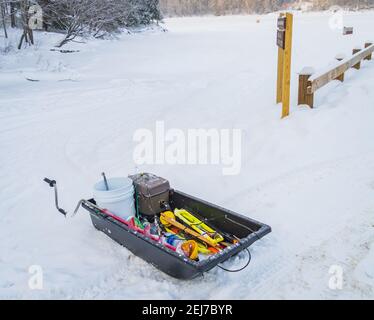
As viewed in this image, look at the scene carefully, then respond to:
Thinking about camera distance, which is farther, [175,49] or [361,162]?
[175,49]

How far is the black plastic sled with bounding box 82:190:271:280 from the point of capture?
3.06 meters

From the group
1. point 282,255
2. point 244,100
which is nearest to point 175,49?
point 244,100

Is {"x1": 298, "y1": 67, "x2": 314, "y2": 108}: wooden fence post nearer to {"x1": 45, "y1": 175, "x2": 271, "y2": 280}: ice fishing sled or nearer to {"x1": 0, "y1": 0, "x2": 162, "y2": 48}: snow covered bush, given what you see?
{"x1": 45, "y1": 175, "x2": 271, "y2": 280}: ice fishing sled

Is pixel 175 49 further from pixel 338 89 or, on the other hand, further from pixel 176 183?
pixel 176 183

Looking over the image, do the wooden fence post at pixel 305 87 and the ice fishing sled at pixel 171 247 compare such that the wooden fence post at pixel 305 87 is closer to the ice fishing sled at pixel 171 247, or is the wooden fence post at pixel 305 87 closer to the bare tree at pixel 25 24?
A: the ice fishing sled at pixel 171 247

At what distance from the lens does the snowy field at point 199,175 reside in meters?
3.28

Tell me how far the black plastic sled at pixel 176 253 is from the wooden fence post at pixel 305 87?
3.73 m

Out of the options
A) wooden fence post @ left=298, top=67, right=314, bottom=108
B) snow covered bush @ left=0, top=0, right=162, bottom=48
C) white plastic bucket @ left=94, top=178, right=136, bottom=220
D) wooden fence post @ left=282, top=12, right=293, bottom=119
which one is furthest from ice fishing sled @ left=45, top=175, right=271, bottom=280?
snow covered bush @ left=0, top=0, right=162, bottom=48

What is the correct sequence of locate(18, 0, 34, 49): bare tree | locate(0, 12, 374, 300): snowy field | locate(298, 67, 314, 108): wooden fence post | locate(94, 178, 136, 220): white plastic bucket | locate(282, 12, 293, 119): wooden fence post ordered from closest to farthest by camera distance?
locate(0, 12, 374, 300): snowy field < locate(94, 178, 136, 220): white plastic bucket < locate(282, 12, 293, 119): wooden fence post < locate(298, 67, 314, 108): wooden fence post < locate(18, 0, 34, 49): bare tree

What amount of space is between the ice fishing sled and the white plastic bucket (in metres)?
0.11

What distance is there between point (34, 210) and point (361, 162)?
14.7ft

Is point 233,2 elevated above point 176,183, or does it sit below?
above

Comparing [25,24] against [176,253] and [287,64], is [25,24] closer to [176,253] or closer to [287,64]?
[287,64]
